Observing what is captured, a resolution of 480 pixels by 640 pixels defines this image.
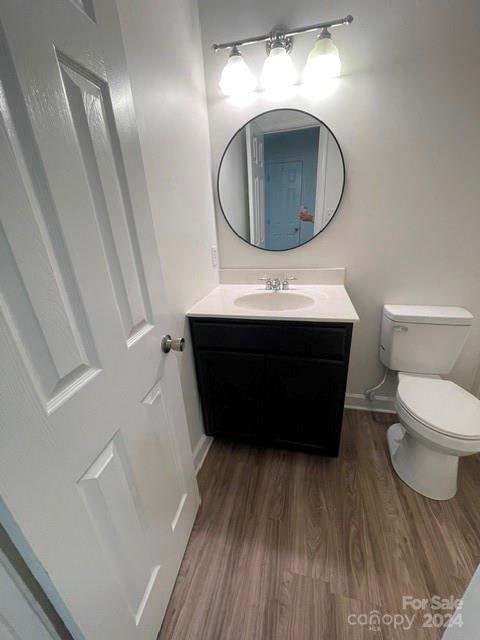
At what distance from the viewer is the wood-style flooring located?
905 millimetres

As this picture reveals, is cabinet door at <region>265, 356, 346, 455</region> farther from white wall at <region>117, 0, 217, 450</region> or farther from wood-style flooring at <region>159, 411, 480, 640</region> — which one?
white wall at <region>117, 0, 217, 450</region>

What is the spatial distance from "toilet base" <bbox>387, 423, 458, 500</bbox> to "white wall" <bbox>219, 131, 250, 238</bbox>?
57.3 inches

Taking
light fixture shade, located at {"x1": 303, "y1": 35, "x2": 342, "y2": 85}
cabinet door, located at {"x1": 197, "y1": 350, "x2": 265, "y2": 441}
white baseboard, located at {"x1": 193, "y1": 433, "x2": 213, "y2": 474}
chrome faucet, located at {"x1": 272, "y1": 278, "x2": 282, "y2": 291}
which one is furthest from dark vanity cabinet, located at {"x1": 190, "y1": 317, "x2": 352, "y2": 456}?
light fixture shade, located at {"x1": 303, "y1": 35, "x2": 342, "y2": 85}

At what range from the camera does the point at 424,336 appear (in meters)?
1.42

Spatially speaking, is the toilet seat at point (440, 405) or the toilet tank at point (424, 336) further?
the toilet tank at point (424, 336)

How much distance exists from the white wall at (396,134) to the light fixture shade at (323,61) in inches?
3.6

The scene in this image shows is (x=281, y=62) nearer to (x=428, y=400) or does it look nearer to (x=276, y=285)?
(x=276, y=285)

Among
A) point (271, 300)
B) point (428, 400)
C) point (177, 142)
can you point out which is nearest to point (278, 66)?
point (177, 142)

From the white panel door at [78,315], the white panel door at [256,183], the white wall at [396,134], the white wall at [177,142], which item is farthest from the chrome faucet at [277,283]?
the white panel door at [78,315]

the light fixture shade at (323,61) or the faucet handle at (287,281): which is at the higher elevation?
the light fixture shade at (323,61)

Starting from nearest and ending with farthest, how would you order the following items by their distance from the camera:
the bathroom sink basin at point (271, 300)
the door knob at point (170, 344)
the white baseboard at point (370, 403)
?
the door knob at point (170, 344), the bathroom sink basin at point (271, 300), the white baseboard at point (370, 403)

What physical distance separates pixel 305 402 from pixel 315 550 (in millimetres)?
580

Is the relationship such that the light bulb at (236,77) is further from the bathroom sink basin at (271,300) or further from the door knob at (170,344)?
the door knob at (170,344)

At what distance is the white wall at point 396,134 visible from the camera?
121 centimetres
